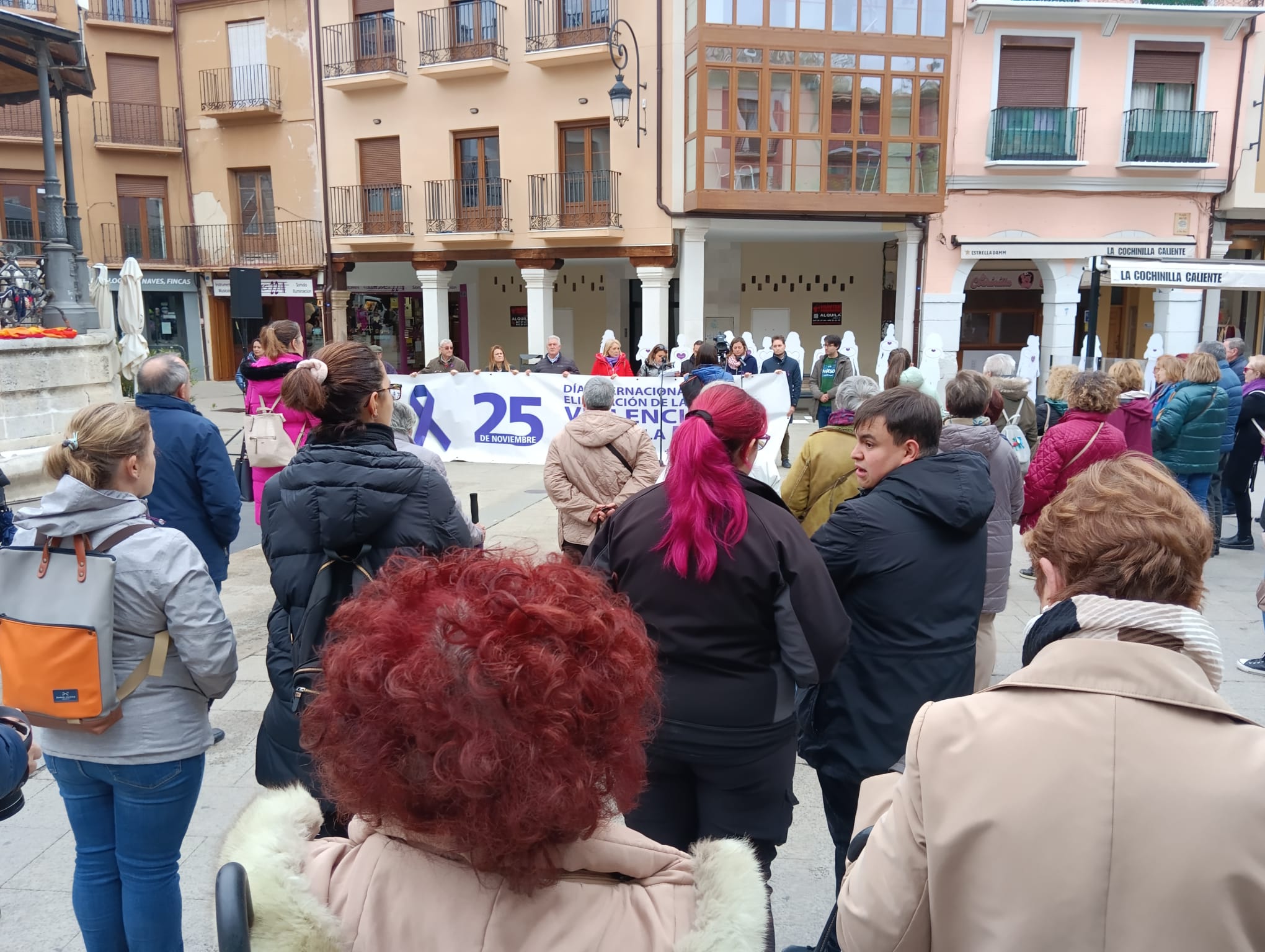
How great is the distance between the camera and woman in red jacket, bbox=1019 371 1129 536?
473 centimetres

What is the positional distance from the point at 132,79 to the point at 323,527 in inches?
1061

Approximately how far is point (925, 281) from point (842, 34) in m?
5.19

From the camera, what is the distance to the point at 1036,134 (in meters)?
18.4

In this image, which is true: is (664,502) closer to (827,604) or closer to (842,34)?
(827,604)

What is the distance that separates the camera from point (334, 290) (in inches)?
895

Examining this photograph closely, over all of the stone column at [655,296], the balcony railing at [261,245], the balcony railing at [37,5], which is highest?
the balcony railing at [37,5]

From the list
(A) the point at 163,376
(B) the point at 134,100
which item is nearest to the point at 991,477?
(A) the point at 163,376

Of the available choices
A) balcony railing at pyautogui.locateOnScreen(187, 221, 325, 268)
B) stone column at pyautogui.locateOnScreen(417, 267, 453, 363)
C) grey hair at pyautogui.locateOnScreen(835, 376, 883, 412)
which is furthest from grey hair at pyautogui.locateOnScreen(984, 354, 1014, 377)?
balcony railing at pyautogui.locateOnScreen(187, 221, 325, 268)

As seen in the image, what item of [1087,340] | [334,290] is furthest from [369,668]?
[334,290]

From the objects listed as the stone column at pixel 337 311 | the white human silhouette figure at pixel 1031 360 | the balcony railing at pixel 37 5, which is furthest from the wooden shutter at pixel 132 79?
the white human silhouette figure at pixel 1031 360

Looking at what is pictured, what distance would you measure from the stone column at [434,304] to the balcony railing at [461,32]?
15.0 feet

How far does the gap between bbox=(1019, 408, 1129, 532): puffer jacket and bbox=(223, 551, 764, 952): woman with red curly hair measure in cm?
407

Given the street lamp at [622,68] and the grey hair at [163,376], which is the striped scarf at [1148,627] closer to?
the grey hair at [163,376]

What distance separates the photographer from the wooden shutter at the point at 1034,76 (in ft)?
60.7
